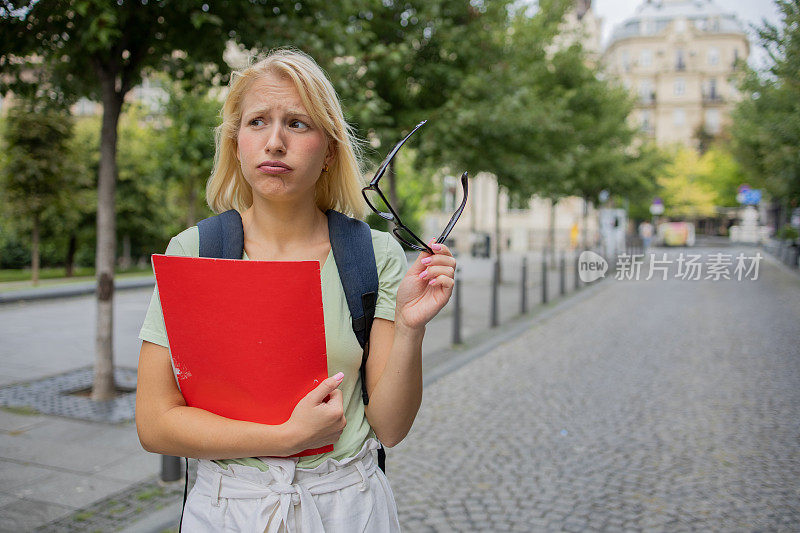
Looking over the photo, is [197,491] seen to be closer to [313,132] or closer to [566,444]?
[313,132]

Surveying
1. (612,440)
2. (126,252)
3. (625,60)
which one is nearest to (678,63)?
(625,60)

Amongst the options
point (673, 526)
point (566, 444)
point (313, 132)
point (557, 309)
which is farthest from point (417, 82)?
point (313, 132)

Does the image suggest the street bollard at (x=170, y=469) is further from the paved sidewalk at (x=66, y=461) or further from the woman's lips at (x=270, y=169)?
the woman's lips at (x=270, y=169)

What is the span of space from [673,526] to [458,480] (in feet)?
4.21

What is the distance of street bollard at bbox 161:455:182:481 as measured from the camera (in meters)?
4.11

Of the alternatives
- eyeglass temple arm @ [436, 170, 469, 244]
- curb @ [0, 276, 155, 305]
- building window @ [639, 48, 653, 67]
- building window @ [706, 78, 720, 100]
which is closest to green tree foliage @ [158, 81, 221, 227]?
curb @ [0, 276, 155, 305]

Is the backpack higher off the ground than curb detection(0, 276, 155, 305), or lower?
higher

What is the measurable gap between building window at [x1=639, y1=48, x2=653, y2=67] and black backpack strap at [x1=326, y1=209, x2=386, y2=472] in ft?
131

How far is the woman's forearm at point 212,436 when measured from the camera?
1.31 metres

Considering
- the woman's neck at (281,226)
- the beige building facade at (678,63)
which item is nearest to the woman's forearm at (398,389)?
the woman's neck at (281,226)

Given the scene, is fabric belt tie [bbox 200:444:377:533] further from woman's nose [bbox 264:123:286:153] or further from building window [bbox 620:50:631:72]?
building window [bbox 620:50:631:72]

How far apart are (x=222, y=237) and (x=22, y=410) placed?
5200mm

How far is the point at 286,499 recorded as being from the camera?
1.40 m

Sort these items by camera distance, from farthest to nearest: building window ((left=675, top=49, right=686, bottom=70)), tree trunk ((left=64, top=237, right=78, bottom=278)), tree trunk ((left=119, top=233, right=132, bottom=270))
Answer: building window ((left=675, top=49, right=686, bottom=70)) → tree trunk ((left=119, top=233, right=132, bottom=270)) → tree trunk ((left=64, top=237, right=78, bottom=278))
